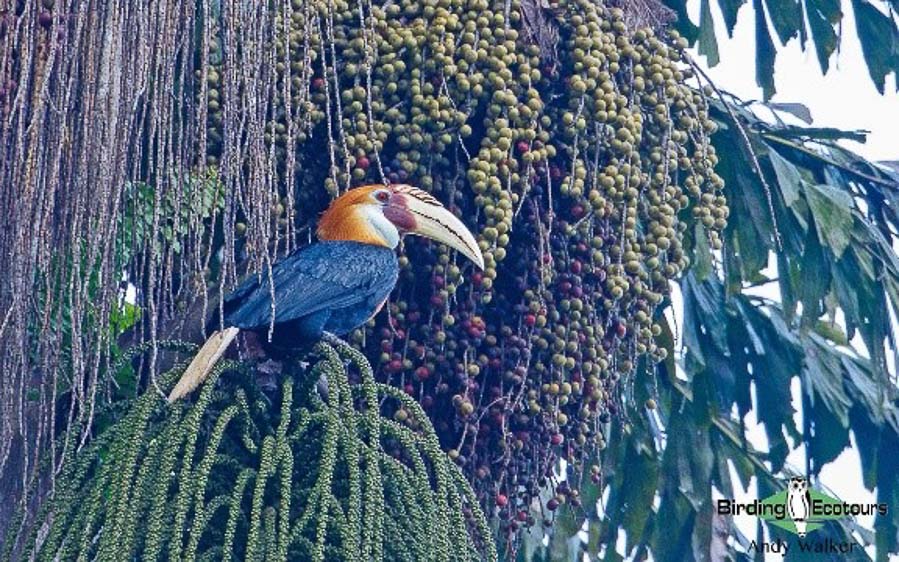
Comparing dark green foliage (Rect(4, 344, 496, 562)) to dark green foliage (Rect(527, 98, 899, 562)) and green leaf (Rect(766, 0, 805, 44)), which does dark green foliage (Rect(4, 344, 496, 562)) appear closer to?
dark green foliage (Rect(527, 98, 899, 562))

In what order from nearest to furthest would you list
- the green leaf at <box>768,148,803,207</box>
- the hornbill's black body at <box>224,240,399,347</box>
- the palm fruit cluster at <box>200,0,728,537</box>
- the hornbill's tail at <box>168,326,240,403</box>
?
the hornbill's tail at <box>168,326,240,403</box> → the hornbill's black body at <box>224,240,399,347</box> → the palm fruit cluster at <box>200,0,728,537</box> → the green leaf at <box>768,148,803,207</box>

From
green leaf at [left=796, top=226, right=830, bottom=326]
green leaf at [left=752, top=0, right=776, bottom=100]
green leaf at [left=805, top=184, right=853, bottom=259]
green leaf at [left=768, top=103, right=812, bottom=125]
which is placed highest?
green leaf at [left=752, top=0, right=776, bottom=100]

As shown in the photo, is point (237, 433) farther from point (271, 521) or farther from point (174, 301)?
point (174, 301)

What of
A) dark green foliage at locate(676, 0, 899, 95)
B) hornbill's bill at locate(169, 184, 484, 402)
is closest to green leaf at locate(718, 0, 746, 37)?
dark green foliage at locate(676, 0, 899, 95)

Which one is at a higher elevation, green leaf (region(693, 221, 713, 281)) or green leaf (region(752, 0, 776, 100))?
green leaf (region(752, 0, 776, 100))

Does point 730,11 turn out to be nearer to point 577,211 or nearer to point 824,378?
point 824,378

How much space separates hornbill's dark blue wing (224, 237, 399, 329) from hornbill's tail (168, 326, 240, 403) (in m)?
0.22

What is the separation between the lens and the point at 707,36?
453 centimetres

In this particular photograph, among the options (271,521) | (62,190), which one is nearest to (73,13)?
(62,190)

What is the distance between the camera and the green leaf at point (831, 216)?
408cm

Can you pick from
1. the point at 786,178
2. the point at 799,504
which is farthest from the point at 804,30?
the point at 799,504

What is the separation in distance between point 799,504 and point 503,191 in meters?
1.70

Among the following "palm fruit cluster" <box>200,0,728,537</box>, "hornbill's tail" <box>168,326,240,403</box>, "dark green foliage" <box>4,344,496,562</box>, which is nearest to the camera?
"dark green foliage" <box>4,344,496,562</box>

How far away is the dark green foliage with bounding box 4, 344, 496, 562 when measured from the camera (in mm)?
2332
